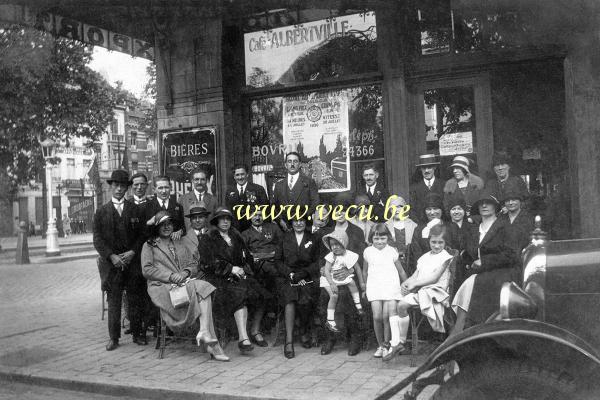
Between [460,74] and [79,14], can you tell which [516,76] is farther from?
[79,14]

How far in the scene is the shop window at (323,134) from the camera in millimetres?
8312

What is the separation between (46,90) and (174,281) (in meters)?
6.08

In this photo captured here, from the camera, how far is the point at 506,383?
2.86 meters

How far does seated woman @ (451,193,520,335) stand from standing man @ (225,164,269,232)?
2.85 metres

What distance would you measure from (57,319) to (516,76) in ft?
25.3

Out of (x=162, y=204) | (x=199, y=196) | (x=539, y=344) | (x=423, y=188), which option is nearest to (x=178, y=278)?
(x=162, y=204)

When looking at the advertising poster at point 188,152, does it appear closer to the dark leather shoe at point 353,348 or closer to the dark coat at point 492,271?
the dark leather shoe at point 353,348

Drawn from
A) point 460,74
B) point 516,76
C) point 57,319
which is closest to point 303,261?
point 460,74

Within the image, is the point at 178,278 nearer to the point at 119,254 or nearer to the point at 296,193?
the point at 119,254

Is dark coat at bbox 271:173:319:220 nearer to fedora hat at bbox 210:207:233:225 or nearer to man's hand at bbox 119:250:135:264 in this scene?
fedora hat at bbox 210:207:233:225

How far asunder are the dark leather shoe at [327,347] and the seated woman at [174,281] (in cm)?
104

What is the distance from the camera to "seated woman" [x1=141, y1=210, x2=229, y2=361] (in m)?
6.28

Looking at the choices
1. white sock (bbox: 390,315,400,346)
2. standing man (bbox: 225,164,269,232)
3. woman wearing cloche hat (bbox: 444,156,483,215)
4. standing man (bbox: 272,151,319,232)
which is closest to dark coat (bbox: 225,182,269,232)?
standing man (bbox: 225,164,269,232)

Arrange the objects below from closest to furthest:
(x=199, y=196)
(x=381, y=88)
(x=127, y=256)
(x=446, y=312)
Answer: (x=446, y=312)
(x=127, y=256)
(x=199, y=196)
(x=381, y=88)
